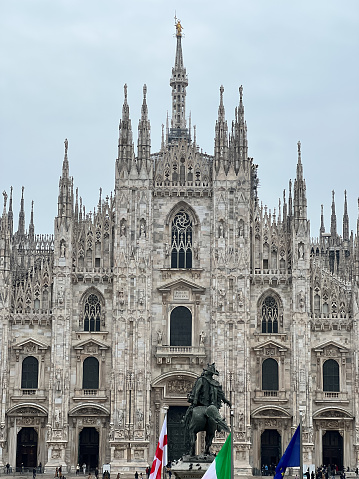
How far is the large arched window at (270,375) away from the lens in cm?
5959

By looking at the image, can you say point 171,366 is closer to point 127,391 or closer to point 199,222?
point 127,391

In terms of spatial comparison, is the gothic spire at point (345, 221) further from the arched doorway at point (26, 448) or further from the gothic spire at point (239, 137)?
the arched doorway at point (26, 448)

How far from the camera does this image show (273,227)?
61188 mm

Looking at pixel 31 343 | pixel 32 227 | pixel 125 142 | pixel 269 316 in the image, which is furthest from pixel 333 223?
pixel 31 343

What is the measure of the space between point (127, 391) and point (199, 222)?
1202cm

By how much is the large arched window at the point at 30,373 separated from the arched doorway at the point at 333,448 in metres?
19.1

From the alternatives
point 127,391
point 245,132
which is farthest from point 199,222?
point 127,391

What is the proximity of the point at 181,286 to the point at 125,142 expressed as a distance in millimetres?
10398

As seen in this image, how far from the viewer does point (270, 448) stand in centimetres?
5900

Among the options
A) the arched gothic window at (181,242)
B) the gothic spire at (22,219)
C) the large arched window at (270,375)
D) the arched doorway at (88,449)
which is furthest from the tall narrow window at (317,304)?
the gothic spire at (22,219)

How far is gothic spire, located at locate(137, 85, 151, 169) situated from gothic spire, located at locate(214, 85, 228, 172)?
4.55m

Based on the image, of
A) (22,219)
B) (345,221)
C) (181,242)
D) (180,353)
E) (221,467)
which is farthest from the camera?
(345,221)

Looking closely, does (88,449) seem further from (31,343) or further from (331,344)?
(331,344)

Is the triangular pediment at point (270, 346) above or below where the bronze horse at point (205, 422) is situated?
above
